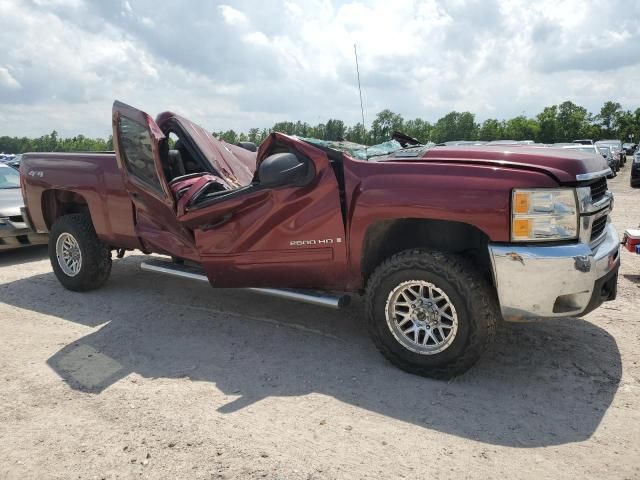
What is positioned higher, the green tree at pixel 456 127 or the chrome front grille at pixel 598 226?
the green tree at pixel 456 127

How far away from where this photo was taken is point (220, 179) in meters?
4.93

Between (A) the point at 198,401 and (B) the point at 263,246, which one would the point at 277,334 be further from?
(A) the point at 198,401

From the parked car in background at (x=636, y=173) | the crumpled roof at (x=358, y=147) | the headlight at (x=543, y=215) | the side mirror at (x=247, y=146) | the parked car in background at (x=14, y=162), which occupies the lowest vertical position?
the parked car in background at (x=636, y=173)

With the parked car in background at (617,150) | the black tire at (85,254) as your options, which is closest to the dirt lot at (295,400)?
the black tire at (85,254)

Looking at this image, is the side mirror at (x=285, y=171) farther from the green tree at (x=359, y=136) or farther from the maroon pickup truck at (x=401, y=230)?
the green tree at (x=359, y=136)

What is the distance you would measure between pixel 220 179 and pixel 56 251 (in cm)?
233

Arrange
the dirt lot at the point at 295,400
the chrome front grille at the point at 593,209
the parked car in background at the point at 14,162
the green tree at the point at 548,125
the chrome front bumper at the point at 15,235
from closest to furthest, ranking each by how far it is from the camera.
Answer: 1. the dirt lot at the point at 295,400
2. the chrome front grille at the point at 593,209
3. the chrome front bumper at the point at 15,235
4. the parked car in background at the point at 14,162
5. the green tree at the point at 548,125

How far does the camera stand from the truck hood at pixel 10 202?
309 inches

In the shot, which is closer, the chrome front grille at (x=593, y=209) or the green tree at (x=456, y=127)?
the chrome front grille at (x=593, y=209)

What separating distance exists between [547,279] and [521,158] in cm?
80

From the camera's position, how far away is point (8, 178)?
31.4 feet

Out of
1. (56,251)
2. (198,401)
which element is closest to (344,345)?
(198,401)

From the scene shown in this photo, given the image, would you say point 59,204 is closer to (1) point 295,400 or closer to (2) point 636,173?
(1) point 295,400

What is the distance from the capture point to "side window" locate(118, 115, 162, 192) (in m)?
4.54
